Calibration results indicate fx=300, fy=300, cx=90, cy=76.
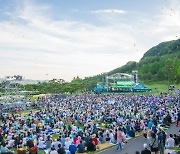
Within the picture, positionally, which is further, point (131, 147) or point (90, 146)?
point (131, 147)

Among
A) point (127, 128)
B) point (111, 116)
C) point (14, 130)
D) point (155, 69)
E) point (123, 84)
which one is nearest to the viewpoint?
point (127, 128)

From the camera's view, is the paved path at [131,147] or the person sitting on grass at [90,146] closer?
the paved path at [131,147]

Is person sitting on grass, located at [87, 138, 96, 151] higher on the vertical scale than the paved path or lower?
higher

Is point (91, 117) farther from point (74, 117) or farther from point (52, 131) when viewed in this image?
point (52, 131)

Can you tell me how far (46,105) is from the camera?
144ft

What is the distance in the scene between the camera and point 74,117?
2864 centimetres

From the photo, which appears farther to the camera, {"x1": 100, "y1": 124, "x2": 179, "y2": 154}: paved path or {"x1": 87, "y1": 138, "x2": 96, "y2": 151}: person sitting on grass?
{"x1": 87, "y1": 138, "x2": 96, "y2": 151}: person sitting on grass

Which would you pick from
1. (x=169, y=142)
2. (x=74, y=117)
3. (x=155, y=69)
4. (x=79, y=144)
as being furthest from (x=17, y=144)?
(x=155, y=69)

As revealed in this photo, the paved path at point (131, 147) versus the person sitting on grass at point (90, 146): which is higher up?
the person sitting on grass at point (90, 146)

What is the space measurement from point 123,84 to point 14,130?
59.9m

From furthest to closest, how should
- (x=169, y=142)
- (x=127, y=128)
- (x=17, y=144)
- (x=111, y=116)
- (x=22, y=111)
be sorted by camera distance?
(x=22, y=111) < (x=111, y=116) < (x=127, y=128) < (x=17, y=144) < (x=169, y=142)

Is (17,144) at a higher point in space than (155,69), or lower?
lower

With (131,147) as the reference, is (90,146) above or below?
above

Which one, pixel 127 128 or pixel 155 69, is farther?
pixel 155 69
